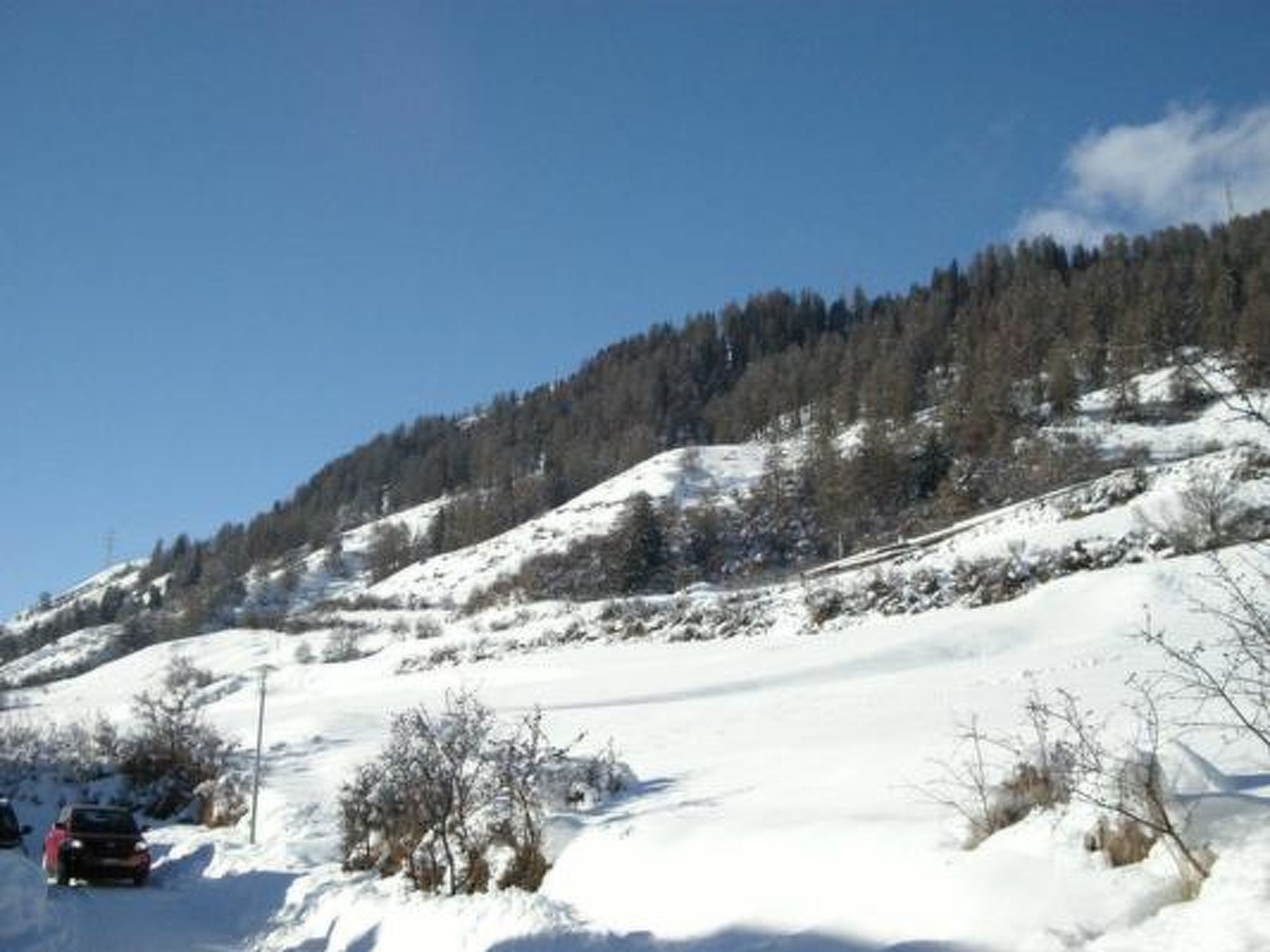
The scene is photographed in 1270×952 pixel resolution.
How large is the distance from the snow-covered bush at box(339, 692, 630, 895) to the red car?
13.6ft

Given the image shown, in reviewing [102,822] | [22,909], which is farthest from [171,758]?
[22,909]

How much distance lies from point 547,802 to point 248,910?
4.70 meters

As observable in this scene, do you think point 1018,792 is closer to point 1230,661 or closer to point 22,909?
point 1230,661

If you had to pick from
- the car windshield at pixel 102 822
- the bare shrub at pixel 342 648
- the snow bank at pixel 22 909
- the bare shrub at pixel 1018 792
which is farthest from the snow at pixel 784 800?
the bare shrub at pixel 342 648

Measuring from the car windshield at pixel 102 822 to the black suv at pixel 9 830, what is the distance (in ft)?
16.9

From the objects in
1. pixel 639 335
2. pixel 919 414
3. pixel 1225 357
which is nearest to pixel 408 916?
pixel 1225 357

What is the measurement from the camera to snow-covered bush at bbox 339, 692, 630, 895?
460 inches

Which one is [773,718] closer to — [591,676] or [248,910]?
[248,910]

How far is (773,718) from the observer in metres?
20.1

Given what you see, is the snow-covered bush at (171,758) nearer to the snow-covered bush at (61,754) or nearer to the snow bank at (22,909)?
the snow-covered bush at (61,754)

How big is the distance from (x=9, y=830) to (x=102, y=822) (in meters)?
6.50

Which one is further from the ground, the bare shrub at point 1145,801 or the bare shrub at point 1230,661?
the bare shrub at point 1230,661

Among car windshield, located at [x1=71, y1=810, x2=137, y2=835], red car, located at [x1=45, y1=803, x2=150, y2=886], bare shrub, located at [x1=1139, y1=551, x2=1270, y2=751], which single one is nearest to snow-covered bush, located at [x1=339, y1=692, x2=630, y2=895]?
red car, located at [x1=45, y1=803, x2=150, y2=886]

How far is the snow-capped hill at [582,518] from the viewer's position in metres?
81.9
